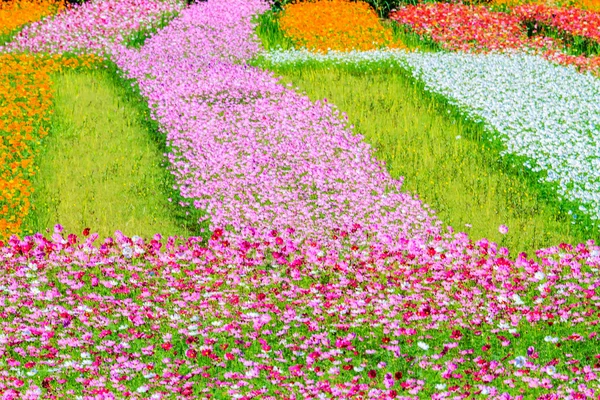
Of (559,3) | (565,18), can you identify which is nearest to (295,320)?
(565,18)

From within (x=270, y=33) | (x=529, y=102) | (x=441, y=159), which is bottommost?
(x=441, y=159)

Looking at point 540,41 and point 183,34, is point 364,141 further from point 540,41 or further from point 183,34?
point 540,41

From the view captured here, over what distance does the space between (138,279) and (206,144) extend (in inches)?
167

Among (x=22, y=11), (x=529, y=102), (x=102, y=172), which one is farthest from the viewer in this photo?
(x=22, y=11)

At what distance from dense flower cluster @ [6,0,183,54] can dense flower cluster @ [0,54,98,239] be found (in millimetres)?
642

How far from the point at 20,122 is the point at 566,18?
14191mm

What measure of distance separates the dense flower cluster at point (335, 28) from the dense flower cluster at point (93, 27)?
3.15 m

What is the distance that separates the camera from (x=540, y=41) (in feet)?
67.6

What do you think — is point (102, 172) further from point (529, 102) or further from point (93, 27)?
point (93, 27)

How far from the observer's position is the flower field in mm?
6410

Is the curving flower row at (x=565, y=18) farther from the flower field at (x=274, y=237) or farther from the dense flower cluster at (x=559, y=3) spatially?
the flower field at (x=274, y=237)

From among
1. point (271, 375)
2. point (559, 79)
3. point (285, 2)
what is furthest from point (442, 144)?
point (285, 2)

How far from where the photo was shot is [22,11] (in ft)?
77.8

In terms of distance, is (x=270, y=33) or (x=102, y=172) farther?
(x=270, y=33)
